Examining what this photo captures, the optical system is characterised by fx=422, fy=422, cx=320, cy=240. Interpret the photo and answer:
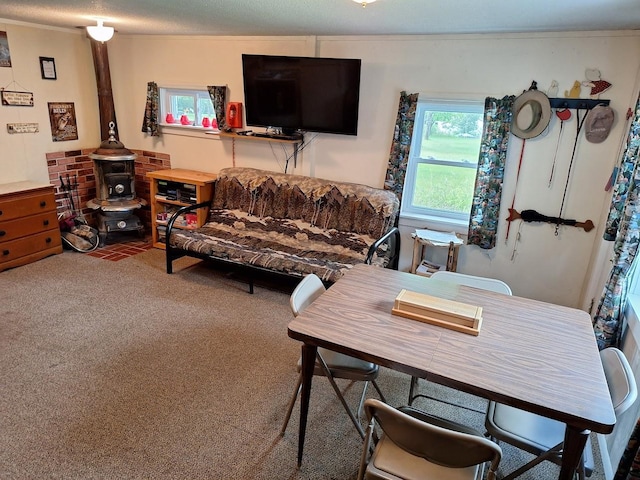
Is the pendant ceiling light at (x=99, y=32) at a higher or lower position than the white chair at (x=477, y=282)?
higher

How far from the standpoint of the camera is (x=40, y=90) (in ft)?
14.2

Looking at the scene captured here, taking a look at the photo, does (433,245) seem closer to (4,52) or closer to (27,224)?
(27,224)

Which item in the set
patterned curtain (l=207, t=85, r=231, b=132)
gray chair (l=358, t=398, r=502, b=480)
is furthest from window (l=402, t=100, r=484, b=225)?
gray chair (l=358, t=398, r=502, b=480)

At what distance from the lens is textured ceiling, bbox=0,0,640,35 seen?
8.05 feet

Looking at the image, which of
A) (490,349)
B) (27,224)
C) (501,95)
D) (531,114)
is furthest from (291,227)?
(490,349)

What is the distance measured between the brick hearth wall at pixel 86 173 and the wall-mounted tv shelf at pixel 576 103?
395 cm

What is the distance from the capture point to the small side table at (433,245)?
11.4 ft

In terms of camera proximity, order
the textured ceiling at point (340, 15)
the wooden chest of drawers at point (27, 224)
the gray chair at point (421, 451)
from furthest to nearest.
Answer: the wooden chest of drawers at point (27, 224), the textured ceiling at point (340, 15), the gray chair at point (421, 451)

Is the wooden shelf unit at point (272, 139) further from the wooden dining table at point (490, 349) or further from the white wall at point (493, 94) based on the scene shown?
the wooden dining table at point (490, 349)

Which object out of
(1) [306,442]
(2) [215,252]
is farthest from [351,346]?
(2) [215,252]

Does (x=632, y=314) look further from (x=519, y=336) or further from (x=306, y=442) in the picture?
(x=306, y=442)

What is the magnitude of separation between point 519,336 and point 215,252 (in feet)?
8.62

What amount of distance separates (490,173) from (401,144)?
784 mm

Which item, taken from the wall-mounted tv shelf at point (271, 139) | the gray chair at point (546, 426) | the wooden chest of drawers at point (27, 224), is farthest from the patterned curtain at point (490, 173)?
the wooden chest of drawers at point (27, 224)
